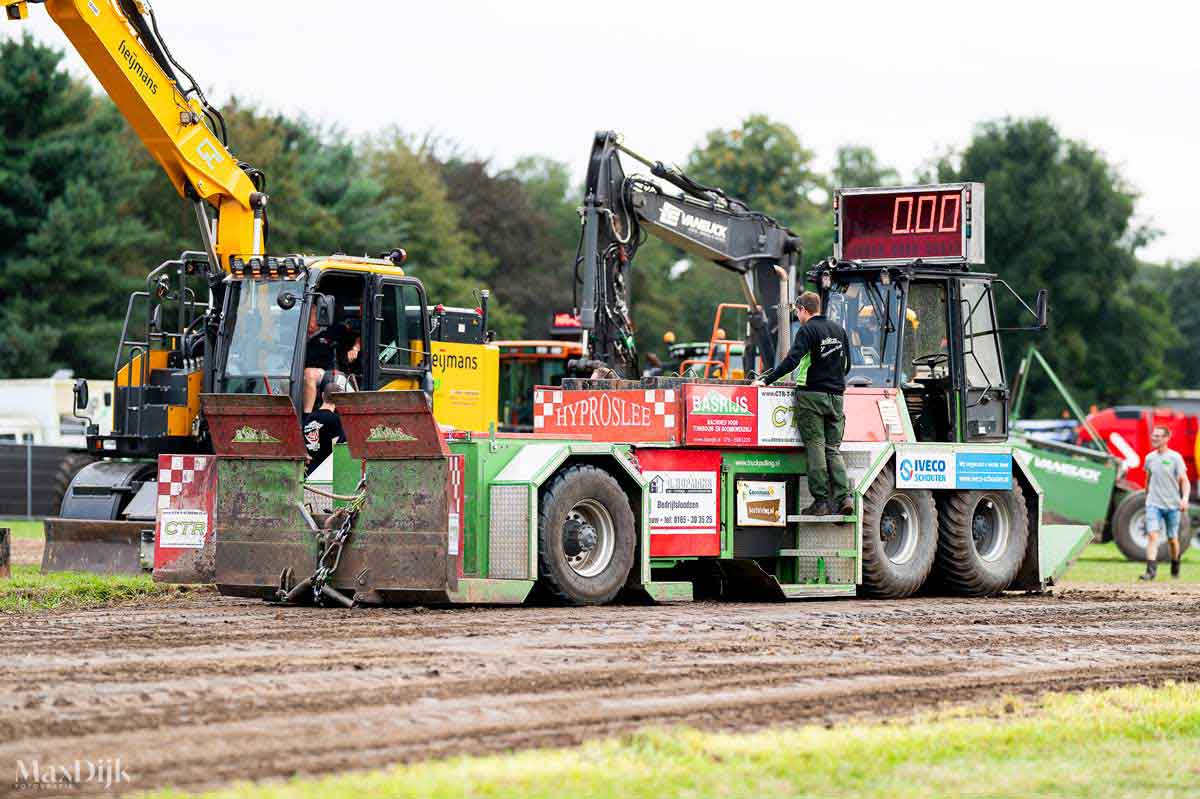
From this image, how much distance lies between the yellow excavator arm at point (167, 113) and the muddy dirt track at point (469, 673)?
7832mm

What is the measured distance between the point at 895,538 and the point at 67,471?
14.9 metres

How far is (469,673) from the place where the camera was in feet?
32.4

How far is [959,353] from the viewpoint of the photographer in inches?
725

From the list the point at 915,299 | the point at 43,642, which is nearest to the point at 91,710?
the point at 43,642

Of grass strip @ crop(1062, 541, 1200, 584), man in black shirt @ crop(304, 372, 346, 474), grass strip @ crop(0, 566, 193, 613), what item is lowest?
grass strip @ crop(1062, 541, 1200, 584)

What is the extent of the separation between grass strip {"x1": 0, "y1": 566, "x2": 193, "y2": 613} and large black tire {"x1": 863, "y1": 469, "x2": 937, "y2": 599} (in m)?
5.97

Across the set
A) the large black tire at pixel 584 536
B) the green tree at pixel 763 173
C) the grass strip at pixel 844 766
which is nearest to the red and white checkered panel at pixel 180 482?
the large black tire at pixel 584 536

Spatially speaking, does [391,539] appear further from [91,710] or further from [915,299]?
[915,299]

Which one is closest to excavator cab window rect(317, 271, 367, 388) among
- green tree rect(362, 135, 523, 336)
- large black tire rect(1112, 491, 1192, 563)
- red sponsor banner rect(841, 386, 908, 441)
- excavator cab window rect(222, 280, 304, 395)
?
excavator cab window rect(222, 280, 304, 395)

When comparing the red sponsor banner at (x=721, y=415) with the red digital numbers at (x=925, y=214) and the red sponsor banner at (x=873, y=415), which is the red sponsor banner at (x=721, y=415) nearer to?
the red sponsor banner at (x=873, y=415)

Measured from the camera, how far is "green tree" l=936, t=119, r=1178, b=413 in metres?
66.1

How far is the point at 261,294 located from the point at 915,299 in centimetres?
625

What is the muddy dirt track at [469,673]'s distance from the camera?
7.85 meters

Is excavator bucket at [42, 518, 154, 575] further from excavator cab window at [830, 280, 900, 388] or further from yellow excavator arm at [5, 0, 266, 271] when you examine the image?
excavator cab window at [830, 280, 900, 388]
